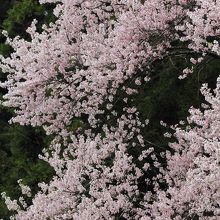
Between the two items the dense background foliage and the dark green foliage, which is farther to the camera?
the dark green foliage

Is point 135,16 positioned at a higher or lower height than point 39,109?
higher

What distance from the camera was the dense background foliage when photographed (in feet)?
34.5

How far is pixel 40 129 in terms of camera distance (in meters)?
16.1

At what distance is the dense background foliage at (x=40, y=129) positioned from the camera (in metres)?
10.5

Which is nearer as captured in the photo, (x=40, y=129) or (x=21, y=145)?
(x=40, y=129)

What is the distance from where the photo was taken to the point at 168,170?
378 inches

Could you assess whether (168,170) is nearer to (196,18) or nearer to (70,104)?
(70,104)

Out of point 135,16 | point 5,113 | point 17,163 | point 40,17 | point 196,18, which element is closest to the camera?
point 196,18

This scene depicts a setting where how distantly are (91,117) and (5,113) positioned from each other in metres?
10.6

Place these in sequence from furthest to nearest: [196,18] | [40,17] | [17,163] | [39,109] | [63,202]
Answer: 1. [40,17]
2. [17,163]
3. [39,109]
4. [63,202]
5. [196,18]

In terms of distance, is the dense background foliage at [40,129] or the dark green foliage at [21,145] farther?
the dark green foliage at [21,145]

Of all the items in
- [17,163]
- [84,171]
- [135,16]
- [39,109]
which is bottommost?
[84,171]

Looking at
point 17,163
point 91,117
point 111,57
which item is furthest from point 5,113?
point 111,57

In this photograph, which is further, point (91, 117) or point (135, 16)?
point (91, 117)
